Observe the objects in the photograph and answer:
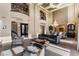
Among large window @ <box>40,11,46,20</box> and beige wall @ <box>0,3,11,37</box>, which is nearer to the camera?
beige wall @ <box>0,3,11,37</box>

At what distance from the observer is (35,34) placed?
1.73m

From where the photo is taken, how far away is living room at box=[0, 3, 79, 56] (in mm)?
1652

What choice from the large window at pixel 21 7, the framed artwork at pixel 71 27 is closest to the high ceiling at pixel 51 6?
the large window at pixel 21 7

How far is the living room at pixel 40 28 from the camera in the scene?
165 centimetres

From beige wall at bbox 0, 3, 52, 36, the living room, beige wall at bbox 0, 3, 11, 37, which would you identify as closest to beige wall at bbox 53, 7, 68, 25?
the living room

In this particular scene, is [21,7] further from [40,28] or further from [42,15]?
[40,28]

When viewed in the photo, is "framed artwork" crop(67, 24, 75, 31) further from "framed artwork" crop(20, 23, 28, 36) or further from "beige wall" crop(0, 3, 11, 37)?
"beige wall" crop(0, 3, 11, 37)

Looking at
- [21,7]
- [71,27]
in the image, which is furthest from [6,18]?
[71,27]

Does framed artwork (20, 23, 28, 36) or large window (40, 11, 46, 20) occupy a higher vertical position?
large window (40, 11, 46, 20)

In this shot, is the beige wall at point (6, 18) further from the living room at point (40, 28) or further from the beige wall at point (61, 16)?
the beige wall at point (61, 16)

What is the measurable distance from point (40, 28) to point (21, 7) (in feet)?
1.65

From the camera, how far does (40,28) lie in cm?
175

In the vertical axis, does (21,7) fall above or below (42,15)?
above

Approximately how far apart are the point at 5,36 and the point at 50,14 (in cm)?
88
